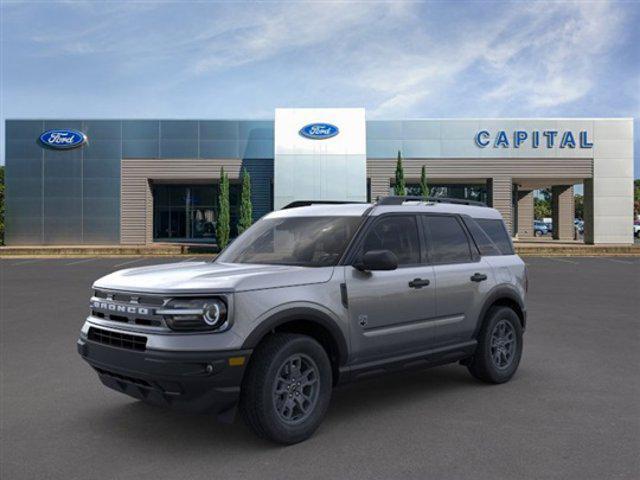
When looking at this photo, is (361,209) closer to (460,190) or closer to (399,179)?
(399,179)

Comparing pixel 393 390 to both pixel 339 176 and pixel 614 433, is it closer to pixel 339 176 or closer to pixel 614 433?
pixel 614 433

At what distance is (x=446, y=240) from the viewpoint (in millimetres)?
5816

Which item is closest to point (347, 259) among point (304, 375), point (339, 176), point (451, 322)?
point (304, 375)

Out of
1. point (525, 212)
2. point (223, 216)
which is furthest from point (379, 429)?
point (525, 212)

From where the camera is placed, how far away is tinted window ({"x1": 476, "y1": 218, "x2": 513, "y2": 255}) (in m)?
6.47

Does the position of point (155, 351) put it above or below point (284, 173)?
below

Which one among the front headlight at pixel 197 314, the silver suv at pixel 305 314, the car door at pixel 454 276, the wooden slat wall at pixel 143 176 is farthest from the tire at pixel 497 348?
the wooden slat wall at pixel 143 176

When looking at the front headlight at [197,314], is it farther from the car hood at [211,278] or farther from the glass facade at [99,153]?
the glass facade at [99,153]

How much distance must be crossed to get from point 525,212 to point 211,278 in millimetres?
48263

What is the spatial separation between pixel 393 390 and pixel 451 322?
93cm

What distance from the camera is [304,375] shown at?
441 centimetres

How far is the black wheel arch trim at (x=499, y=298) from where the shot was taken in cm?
593

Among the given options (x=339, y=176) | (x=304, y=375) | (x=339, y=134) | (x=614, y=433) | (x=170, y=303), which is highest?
(x=339, y=134)

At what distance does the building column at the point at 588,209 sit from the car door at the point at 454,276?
34000 millimetres
